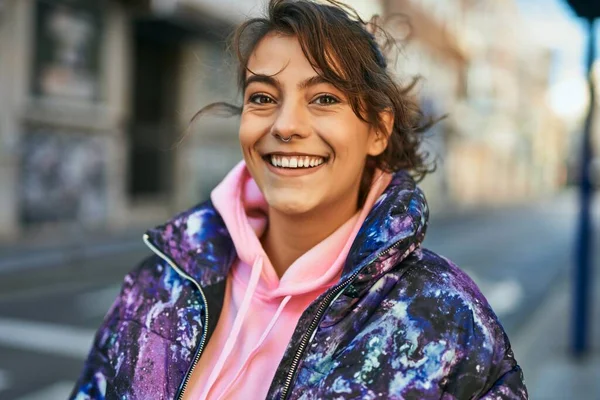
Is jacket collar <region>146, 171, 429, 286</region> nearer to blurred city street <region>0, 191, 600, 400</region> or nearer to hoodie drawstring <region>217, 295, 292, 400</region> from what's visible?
hoodie drawstring <region>217, 295, 292, 400</region>

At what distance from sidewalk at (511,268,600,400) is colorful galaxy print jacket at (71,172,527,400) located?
426 cm

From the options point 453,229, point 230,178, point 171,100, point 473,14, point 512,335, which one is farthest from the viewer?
point 473,14

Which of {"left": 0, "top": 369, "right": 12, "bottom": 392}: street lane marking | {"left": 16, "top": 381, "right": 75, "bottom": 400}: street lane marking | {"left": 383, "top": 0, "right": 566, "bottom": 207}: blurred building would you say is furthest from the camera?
{"left": 383, "top": 0, "right": 566, "bottom": 207}: blurred building

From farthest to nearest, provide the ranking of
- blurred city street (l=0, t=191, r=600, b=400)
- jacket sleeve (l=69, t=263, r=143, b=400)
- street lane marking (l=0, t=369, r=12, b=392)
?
blurred city street (l=0, t=191, r=600, b=400)
street lane marking (l=0, t=369, r=12, b=392)
jacket sleeve (l=69, t=263, r=143, b=400)

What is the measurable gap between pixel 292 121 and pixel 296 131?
2cm

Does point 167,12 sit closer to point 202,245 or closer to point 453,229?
point 453,229

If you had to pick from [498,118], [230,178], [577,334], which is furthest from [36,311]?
[498,118]

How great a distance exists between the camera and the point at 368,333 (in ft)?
4.81

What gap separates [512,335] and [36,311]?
17.0ft

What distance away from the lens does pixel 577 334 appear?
695cm

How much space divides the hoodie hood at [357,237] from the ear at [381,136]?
0.09m

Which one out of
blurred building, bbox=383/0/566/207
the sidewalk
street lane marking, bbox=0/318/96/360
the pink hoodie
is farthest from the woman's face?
blurred building, bbox=383/0/566/207

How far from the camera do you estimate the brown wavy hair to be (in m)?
1.66

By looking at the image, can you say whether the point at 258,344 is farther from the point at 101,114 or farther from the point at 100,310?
the point at 101,114
